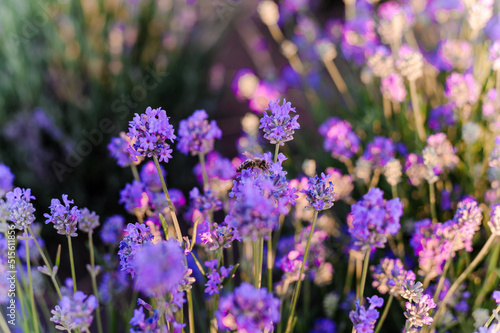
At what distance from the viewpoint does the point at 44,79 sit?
266cm

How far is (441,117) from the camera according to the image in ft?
6.09

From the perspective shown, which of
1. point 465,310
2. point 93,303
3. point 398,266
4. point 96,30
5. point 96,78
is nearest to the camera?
point 93,303

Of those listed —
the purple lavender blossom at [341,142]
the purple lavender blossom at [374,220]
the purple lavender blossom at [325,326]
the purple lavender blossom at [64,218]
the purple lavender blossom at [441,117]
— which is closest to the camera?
the purple lavender blossom at [374,220]

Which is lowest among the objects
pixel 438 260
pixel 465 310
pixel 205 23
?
pixel 465 310

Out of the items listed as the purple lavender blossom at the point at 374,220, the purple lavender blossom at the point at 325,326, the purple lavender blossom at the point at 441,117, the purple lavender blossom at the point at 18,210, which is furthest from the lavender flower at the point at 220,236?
the purple lavender blossom at the point at 441,117

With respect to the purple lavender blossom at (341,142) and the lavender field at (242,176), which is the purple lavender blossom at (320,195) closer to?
the lavender field at (242,176)

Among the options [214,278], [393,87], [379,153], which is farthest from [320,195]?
[393,87]

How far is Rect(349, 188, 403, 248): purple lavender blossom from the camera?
847mm

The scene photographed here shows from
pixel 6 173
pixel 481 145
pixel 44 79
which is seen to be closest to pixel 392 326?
pixel 481 145

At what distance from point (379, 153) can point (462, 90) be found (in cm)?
40

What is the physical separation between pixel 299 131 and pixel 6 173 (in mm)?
1756

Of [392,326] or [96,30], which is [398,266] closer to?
[392,326]

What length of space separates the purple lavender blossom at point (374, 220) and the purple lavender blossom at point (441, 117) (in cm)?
109

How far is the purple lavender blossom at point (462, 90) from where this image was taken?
165 centimetres
